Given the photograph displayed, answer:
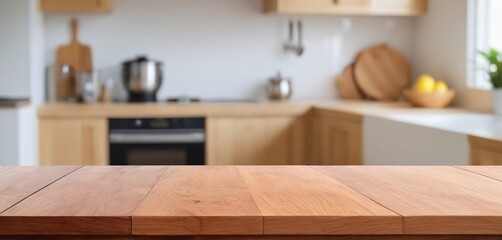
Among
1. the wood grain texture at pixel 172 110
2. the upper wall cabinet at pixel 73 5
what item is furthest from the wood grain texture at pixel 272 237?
the upper wall cabinet at pixel 73 5

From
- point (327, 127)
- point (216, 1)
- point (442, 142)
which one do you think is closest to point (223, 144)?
point (327, 127)

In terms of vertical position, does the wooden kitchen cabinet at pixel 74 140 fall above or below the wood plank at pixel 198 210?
below

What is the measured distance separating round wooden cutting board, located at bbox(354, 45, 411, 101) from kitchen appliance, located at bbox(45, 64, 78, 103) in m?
1.83

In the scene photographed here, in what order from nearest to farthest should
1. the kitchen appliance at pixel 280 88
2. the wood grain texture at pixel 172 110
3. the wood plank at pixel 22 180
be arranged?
the wood plank at pixel 22 180 → the wood grain texture at pixel 172 110 → the kitchen appliance at pixel 280 88

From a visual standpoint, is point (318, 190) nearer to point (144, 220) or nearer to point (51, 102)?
point (144, 220)

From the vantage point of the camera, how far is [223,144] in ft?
13.9

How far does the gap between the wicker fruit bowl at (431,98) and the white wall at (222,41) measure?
1034mm

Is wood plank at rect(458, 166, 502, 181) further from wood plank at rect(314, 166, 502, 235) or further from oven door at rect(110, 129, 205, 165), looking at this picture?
oven door at rect(110, 129, 205, 165)

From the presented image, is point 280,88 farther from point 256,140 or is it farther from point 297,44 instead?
point 256,140

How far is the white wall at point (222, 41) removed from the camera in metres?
4.73

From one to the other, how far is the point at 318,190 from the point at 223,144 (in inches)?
120

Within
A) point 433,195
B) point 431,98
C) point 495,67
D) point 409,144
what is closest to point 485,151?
point 409,144

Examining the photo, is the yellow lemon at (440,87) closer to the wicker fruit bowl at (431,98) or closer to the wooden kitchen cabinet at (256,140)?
the wicker fruit bowl at (431,98)

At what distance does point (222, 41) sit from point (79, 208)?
150 inches
